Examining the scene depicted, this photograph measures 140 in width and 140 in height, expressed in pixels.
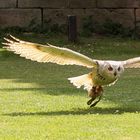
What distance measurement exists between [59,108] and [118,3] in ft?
53.4

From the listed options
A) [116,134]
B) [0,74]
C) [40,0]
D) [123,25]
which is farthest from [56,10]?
[116,134]

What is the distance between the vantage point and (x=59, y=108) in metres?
9.85

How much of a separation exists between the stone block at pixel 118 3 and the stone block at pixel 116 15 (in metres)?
0.15

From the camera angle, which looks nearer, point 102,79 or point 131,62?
point 102,79

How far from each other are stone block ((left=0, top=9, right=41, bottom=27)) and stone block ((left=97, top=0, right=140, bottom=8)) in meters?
2.26

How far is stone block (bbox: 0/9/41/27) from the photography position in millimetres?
25125

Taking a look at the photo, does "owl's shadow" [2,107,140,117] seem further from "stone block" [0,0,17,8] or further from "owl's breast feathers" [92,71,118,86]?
"stone block" [0,0,17,8]

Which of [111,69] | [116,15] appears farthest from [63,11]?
[111,69]

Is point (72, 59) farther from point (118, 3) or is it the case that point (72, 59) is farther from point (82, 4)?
point (118, 3)

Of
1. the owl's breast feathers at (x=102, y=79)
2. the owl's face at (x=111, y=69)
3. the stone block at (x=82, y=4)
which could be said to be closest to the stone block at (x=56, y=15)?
the stone block at (x=82, y=4)

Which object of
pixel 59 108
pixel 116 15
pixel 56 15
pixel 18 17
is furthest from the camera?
pixel 116 15

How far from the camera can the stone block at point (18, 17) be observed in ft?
82.4

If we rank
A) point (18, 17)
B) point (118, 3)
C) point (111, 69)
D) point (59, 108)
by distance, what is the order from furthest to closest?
point (118, 3), point (18, 17), point (59, 108), point (111, 69)

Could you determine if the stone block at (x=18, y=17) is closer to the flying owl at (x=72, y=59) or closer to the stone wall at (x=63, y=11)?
the stone wall at (x=63, y=11)
